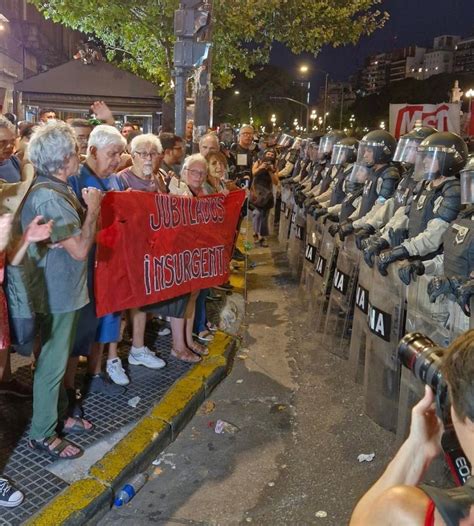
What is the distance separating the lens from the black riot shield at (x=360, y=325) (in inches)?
200

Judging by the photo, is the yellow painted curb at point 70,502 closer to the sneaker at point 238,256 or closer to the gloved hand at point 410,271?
the gloved hand at point 410,271

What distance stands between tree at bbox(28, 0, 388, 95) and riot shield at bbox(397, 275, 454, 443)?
11627 mm

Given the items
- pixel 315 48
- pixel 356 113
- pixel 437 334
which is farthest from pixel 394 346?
pixel 356 113

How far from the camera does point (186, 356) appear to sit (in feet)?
18.9

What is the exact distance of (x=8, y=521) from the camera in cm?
330

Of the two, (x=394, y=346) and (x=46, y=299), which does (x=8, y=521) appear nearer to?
(x=46, y=299)

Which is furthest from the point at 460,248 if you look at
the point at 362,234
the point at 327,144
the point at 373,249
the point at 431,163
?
the point at 327,144

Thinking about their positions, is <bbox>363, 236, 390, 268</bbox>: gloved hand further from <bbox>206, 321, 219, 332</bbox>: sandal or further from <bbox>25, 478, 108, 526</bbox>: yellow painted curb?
<bbox>25, 478, 108, 526</bbox>: yellow painted curb

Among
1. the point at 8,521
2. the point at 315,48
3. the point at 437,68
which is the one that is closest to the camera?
the point at 8,521

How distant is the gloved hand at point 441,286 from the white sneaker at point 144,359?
256 centimetres

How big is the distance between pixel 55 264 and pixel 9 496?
138 cm

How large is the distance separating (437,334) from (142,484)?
7.24 ft

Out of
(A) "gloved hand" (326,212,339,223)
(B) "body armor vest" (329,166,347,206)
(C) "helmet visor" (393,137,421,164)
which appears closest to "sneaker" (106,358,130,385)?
(A) "gloved hand" (326,212,339,223)

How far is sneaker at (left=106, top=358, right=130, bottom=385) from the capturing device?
5.07m
